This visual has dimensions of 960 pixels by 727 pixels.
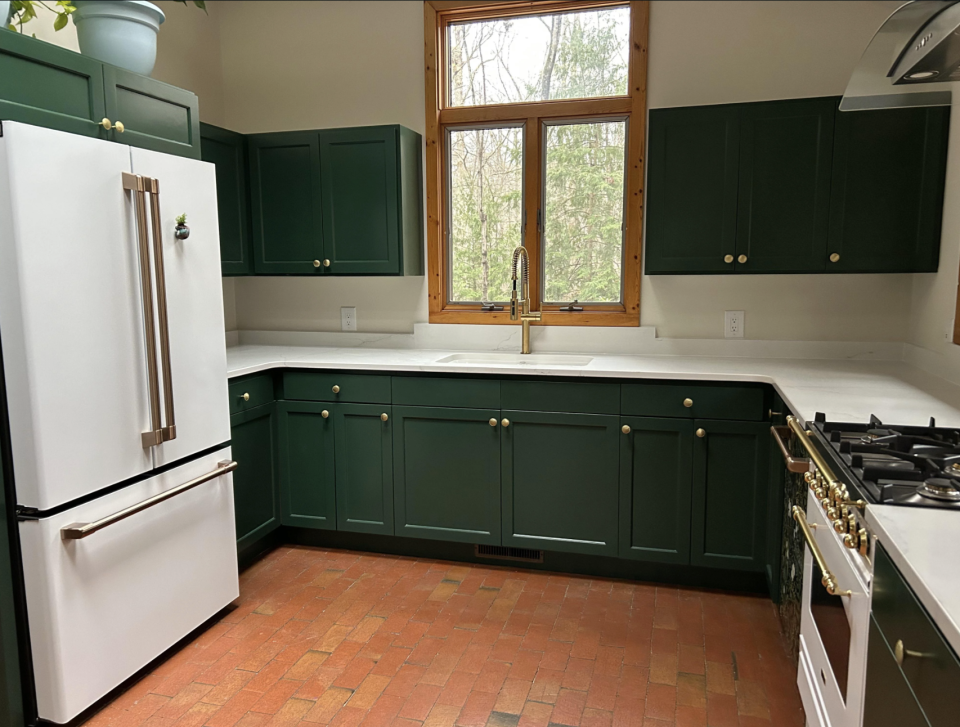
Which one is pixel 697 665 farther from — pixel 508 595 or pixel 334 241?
pixel 334 241

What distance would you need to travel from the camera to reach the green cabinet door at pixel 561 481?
2.95m

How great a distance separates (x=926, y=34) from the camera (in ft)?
4.66

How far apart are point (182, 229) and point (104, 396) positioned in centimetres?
62

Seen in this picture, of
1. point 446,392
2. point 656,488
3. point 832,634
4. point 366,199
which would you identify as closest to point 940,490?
point 832,634

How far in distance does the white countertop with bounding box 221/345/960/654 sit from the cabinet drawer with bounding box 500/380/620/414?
6 cm

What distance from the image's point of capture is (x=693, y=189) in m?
2.98

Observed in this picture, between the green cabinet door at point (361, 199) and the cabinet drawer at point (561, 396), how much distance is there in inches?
35.8

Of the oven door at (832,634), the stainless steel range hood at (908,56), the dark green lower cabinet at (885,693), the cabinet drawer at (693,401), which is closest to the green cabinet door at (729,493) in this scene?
the cabinet drawer at (693,401)

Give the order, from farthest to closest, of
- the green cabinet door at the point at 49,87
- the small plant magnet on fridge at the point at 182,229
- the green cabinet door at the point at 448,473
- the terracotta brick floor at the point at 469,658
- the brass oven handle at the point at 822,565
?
the green cabinet door at the point at 448,473
the small plant magnet on fridge at the point at 182,229
the terracotta brick floor at the point at 469,658
the green cabinet door at the point at 49,87
the brass oven handle at the point at 822,565

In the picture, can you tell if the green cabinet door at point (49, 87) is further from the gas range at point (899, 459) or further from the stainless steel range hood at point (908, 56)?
the gas range at point (899, 459)

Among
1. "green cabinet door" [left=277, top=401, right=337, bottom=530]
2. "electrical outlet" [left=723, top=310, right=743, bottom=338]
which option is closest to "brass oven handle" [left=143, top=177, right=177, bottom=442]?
"green cabinet door" [left=277, top=401, right=337, bottom=530]

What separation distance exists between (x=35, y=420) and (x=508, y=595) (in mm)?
1835

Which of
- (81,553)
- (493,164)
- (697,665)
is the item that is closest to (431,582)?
(697,665)

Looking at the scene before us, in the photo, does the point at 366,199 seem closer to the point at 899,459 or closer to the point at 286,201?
the point at 286,201
